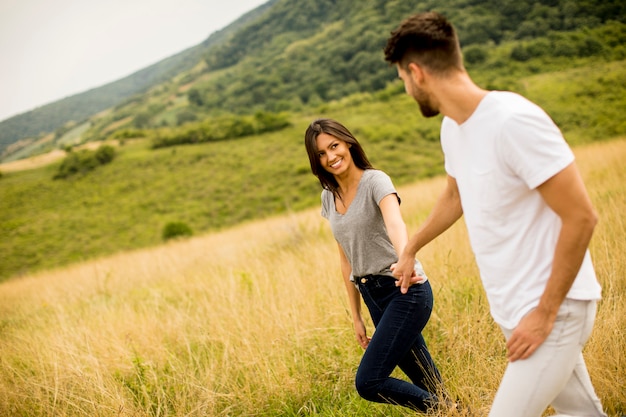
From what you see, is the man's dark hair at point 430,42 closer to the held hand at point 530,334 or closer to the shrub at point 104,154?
the held hand at point 530,334

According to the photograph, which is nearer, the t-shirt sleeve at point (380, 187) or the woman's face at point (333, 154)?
the t-shirt sleeve at point (380, 187)

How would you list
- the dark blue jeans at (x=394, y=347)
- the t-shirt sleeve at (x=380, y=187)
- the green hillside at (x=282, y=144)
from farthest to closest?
the green hillside at (x=282, y=144), the t-shirt sleeve at (x=380, y=187), the dark blue jeans at (x=394, y=347)

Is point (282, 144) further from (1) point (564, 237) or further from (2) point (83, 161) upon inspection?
(1) point (564, 237)

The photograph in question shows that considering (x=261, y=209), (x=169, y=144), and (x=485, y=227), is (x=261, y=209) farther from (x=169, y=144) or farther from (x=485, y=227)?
(x=485, y=227)

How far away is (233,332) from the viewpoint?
402 cm

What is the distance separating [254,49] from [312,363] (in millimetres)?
148383

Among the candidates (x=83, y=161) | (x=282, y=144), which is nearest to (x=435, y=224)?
(x=282, y=144)

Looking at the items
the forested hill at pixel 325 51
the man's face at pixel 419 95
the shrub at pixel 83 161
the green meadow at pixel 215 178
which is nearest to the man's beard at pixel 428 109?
the man's face at pixel 419 95

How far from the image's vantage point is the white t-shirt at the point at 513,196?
3.86 feet

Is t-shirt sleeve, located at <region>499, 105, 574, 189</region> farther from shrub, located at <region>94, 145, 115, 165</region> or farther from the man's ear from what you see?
shrub, located at <region>94, 145, 115, 165</region>

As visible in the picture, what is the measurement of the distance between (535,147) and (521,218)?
10.5 inches

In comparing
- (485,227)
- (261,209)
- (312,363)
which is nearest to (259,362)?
(312,363)

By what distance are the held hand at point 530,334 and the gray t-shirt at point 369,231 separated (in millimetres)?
915

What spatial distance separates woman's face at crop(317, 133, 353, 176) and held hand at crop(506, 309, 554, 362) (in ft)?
4.48
